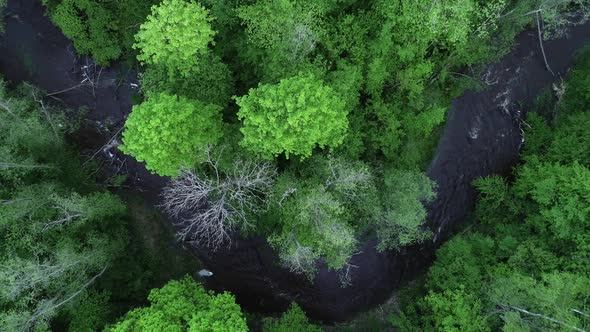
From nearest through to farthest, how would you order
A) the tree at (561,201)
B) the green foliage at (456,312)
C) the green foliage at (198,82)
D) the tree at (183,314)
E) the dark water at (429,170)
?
the tree at (183,314), the tree at (561,201), the green foliage at (456,312), the green foliage at (198,82), the dark water at (429,170)

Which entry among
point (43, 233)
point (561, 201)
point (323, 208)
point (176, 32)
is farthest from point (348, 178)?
point (43, 233)

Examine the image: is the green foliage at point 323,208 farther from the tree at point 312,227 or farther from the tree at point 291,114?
the tree at point 291,114

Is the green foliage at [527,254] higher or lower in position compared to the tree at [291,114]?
lower

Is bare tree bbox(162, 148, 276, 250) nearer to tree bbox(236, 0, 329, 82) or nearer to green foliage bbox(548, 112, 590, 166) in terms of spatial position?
tree bbox(236, 0, 329, 82)

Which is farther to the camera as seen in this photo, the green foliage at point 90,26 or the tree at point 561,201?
the green foliage at point 90,26

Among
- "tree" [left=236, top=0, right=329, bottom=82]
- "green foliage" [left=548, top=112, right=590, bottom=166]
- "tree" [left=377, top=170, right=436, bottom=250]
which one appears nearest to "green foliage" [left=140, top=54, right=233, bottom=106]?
"tree" [left=236, top=0, right=329, bottom=82]

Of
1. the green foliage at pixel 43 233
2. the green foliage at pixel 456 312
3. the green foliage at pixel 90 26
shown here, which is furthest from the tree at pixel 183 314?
the green foliage at pixel 90 26

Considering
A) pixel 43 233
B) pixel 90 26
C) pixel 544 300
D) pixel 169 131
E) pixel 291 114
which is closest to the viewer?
pixel 291 114

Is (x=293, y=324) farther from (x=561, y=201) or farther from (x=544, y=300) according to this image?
(x=561, y=201)
